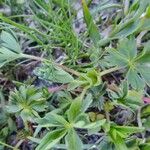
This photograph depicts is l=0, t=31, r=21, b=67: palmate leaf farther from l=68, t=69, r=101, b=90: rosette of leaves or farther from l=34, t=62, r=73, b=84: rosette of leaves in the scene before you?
l=68, t=69, r=101, b=90: rosette of leaves

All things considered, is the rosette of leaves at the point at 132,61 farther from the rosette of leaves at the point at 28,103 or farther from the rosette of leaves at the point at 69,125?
the rosette of leaves at the point at 28,103

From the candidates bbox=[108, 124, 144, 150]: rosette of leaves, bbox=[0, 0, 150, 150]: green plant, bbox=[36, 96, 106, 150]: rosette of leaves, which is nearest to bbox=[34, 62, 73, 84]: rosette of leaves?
bbox=[0, 0, 150, 150]: green plant

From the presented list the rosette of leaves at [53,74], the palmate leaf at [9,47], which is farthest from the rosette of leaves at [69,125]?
the palmate leaf at [9,47]

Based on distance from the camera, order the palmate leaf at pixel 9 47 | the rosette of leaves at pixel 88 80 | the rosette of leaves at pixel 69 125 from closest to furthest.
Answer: the rosette of leaves at pixel 69 125, the rosette of leaves at pixel 88 80, the palmate leaf at pixel 9 47

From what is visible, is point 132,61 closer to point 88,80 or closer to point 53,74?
point 88,80

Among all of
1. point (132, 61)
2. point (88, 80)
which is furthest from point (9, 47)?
point (132, 61)
